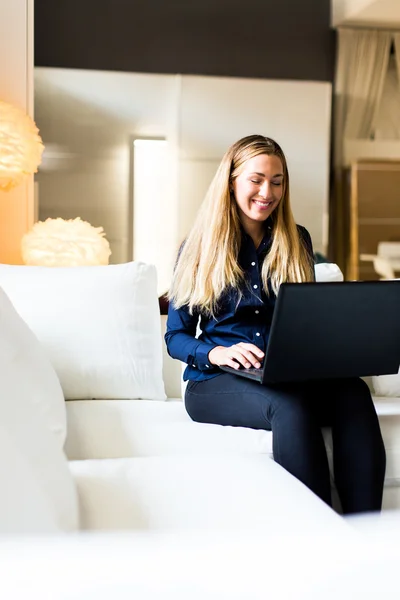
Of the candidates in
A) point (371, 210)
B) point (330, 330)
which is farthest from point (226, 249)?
point (371, 210)

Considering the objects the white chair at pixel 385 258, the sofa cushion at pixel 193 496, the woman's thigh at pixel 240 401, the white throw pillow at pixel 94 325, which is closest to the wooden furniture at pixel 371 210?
the white chair at pixel 385 258

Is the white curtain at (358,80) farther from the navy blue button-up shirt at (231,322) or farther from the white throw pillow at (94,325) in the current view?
the navy blue button-up shirt at (231,322)

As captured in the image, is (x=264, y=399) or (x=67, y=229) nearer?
(x=264, y=399)

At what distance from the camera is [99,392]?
2.32m

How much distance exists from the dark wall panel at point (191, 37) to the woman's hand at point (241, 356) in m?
4.22

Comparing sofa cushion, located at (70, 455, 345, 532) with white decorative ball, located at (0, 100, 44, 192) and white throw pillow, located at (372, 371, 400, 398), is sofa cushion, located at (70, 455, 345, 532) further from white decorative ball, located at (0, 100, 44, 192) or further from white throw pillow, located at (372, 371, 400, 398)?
white decorative ball, located at (0, 100, 44, 192)

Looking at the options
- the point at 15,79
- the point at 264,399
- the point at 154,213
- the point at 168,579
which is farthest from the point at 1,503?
the point at 154,213

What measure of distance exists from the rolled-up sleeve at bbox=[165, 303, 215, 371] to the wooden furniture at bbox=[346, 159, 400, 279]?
3.83 metres

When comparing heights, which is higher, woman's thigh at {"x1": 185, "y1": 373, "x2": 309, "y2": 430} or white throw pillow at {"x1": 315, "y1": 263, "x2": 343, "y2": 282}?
white throw pillow at {"x1": 315, "y1": 263, "x2": 343, "y2": 282}

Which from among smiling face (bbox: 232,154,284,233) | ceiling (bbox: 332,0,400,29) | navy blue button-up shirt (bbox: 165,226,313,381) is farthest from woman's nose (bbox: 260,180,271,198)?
ceiling (bbox: 332,0,400,29)

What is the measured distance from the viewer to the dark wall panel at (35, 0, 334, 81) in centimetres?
564

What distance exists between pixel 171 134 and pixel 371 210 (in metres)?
1.58

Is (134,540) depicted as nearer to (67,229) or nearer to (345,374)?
(345,374)

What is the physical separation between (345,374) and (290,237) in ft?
1.75
